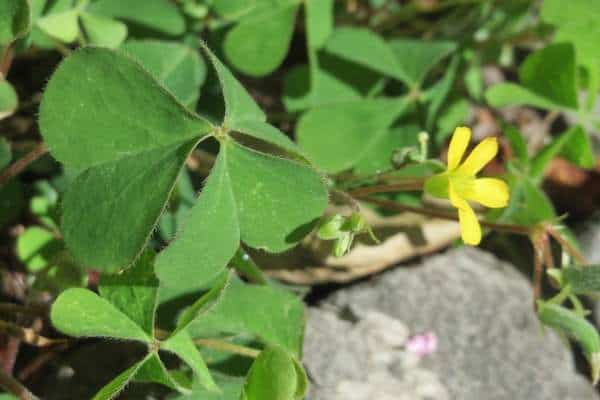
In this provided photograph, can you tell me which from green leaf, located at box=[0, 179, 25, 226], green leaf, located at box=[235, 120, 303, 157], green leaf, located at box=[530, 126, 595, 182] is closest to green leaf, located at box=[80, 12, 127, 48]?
green leaf, located at box=[0, 179, 25, 226]

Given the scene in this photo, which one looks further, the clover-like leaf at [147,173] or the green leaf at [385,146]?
the green leaf at [385,146]

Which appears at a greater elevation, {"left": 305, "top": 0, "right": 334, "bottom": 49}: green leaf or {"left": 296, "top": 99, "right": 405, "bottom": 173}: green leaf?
{"left": 305, "top": 0, "right": 334, "bottom": 49}: green leaf

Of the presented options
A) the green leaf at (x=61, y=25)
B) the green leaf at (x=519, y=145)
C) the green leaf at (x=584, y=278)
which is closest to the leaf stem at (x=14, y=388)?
the green leaf at (x=61, y=25)

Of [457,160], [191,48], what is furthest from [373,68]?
[457,160]

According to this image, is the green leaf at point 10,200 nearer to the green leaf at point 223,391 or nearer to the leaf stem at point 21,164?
the leaf stem at point 21,164

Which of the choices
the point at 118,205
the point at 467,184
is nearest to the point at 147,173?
the point at 118,205

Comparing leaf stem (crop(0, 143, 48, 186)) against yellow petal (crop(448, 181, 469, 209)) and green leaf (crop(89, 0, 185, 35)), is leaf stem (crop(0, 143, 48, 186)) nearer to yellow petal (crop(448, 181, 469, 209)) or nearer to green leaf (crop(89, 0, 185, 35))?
green leaf (crop(89, 0, 185, 35))

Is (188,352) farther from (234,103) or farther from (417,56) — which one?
(417,56)
